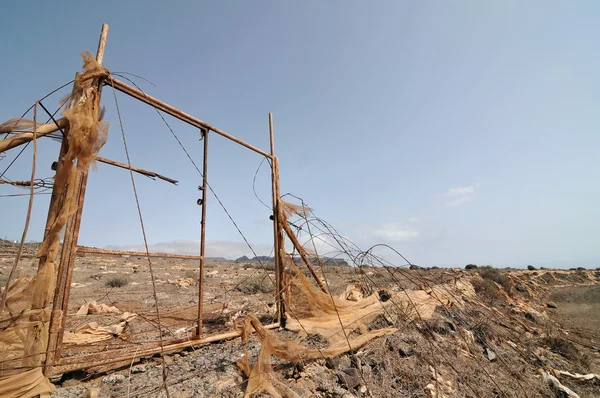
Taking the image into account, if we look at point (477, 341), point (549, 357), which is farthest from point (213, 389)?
point (549, 357)

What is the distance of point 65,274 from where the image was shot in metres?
2.57

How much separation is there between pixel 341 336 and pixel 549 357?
15.9 ft

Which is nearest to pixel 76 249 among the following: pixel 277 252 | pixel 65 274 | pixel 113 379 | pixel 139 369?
pixel 65 274

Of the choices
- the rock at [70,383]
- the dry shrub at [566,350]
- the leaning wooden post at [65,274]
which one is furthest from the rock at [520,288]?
the leaning wooden post at [65,274]

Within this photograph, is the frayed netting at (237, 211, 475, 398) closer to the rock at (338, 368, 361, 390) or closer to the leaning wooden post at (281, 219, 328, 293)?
the leaning wooden post at (281, 219, 328, 293)

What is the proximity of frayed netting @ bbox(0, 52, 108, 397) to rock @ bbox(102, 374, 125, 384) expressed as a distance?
537 mm

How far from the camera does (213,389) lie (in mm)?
2738

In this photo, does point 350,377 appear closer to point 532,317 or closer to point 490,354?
point 490,354

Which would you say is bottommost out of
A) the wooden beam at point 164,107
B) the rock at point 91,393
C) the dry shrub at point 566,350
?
the dry shrub at point 566,350

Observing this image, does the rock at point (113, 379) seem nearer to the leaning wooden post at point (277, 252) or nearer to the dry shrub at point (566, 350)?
the leaning wooden post at point (277, 252)

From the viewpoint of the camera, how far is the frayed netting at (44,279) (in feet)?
7.25

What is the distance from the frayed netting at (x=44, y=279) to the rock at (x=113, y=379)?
1.76ft

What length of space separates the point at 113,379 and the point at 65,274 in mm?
1206

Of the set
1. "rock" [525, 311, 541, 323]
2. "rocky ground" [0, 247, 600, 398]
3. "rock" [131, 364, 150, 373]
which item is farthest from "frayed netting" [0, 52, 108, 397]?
"rock" [525, 311, 541, 323]
